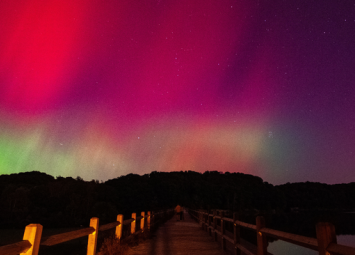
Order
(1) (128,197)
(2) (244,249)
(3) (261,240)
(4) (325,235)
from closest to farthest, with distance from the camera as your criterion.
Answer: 1. (4) (325,235)
2. (3) (261,240)
3. (2) (244,249)
4. (1) (128,197)

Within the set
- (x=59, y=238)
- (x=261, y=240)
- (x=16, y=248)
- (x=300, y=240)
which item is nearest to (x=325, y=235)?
(x=300, y=240)

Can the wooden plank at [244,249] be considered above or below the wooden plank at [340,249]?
below

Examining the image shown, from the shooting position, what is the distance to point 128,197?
133125 mm

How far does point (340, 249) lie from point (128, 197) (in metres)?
136

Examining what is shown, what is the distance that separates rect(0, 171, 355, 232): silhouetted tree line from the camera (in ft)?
349

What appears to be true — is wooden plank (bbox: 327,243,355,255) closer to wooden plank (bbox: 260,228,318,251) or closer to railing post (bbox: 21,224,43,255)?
wooden plank (bbox: 260,228,318,251)

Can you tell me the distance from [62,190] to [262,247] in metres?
126

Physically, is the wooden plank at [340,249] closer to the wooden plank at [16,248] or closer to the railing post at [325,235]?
the railing post at [325,235]

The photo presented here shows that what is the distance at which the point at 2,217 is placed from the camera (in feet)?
351

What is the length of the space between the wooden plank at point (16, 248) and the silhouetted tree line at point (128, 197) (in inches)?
2448

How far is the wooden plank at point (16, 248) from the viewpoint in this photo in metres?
2.62

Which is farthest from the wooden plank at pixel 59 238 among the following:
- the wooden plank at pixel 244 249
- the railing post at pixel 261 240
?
the wooden plank at pixel 244 249

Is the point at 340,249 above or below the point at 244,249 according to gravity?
above

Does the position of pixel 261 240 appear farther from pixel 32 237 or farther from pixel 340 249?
pixel 32 237
